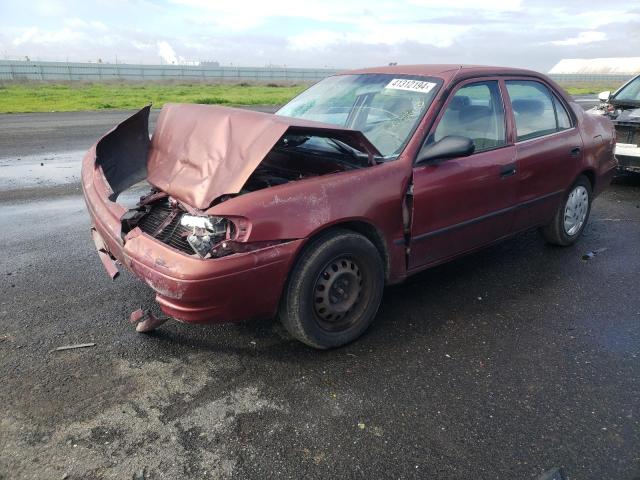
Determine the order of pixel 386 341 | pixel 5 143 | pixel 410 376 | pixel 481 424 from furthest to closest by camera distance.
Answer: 1. pixel 5 143
2. pixel 386 341
3. pixel 410 376
4. pixel 481 424

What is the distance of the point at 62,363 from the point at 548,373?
2896mm

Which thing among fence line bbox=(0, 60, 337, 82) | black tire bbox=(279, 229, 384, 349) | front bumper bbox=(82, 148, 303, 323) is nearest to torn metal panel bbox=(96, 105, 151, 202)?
front bumper bbox=(82, 148, 303, 323)

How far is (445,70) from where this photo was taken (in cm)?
390

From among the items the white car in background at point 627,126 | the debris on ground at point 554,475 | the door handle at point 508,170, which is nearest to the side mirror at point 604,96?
the white car in background at point 627,126

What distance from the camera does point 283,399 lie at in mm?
2773

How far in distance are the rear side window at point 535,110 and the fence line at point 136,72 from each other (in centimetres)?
3332

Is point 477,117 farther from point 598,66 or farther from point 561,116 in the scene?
point 598,66

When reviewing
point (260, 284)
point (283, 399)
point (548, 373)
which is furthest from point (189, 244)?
point (548, 373)

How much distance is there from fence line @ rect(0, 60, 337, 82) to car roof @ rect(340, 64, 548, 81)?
110ft

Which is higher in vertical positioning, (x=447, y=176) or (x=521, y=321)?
(x=447, y=176)

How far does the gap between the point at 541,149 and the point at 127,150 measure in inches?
134

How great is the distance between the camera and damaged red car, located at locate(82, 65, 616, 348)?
2.80 metres

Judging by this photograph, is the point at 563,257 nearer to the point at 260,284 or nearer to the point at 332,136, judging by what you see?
the point at 332,136

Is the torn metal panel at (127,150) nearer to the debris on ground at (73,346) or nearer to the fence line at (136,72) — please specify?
the debris on ground at (73,346)
